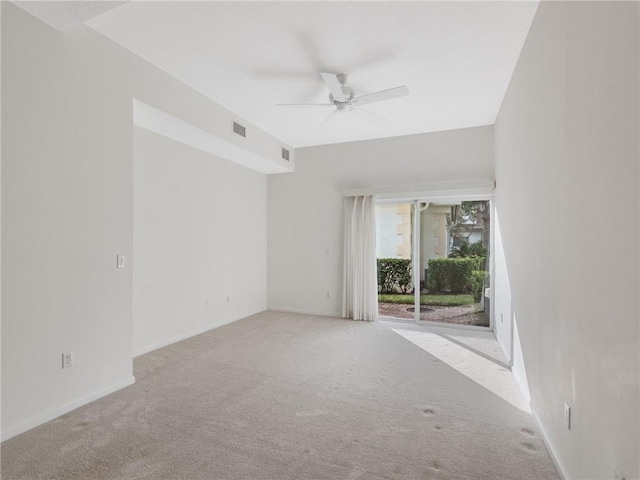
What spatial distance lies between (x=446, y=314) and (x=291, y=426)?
3.63 m

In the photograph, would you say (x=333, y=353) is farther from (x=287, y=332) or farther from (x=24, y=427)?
(x=24, y=427)

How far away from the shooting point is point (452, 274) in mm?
5211

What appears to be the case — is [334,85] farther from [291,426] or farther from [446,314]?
[446,314]

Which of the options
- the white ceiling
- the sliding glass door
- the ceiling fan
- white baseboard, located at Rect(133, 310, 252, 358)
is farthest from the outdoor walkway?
the ceiling fan

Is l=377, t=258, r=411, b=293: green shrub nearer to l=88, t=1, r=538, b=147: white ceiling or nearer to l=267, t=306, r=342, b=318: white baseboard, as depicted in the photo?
l=267, t=306, r=342, b=318: white baseboard

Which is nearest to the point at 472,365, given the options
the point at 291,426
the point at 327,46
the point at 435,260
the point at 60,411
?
the point at 435,260

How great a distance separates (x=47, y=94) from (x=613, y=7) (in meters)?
3.29

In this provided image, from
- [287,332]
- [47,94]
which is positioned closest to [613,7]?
[47,94]

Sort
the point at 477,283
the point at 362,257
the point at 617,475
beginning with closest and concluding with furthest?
the point at 617,475
the point at 477,283
the point at 362,257

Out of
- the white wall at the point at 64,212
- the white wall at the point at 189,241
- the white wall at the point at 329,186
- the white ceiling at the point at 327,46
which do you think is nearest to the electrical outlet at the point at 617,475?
the white ceiling at the point at 327,46

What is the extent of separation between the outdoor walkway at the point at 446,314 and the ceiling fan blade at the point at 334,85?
3.50 m

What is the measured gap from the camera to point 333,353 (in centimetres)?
391

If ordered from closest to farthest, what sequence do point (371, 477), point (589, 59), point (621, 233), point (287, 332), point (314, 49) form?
point (621, 233)
point (589, 59)
point (371, 477)
point (314, 49)
point (287, 332)

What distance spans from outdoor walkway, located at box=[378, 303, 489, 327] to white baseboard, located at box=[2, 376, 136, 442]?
396 cm
